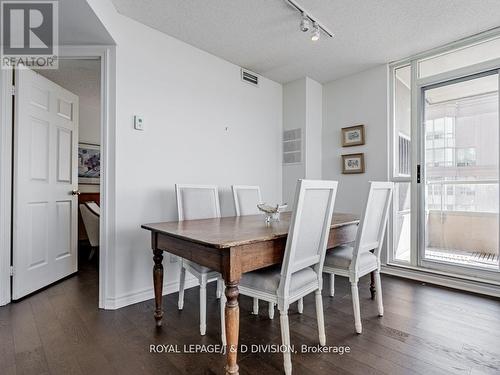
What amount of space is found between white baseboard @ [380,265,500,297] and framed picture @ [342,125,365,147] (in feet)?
5.12

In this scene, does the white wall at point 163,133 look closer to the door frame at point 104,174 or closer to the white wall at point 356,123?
the door frame at point 104,174

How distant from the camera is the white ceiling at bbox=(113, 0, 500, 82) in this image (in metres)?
2.21

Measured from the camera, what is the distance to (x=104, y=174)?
7.35 ft

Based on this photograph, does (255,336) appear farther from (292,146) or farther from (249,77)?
(249,77)

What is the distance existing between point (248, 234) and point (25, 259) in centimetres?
220

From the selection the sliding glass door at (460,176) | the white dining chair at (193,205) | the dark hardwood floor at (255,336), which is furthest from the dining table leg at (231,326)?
the sliding glass door at (460,176)

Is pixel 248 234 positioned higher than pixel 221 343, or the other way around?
pixel 248 234

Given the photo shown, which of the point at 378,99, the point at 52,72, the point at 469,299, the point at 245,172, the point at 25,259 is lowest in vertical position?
the point at 469,299

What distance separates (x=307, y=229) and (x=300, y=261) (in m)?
0.19

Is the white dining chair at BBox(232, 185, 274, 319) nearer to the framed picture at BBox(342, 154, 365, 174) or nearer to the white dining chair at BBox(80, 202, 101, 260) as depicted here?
the framed picture at BBox(342, 154, 365, 174)

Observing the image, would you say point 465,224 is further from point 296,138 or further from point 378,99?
point 296,138

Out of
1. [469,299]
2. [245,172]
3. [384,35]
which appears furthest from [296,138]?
[469,299]

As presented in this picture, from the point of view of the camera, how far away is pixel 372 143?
3.38 meters

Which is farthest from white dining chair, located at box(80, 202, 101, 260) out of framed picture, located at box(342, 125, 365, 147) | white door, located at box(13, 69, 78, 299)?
framed picture, located at box(342, 125, 365, 147)
